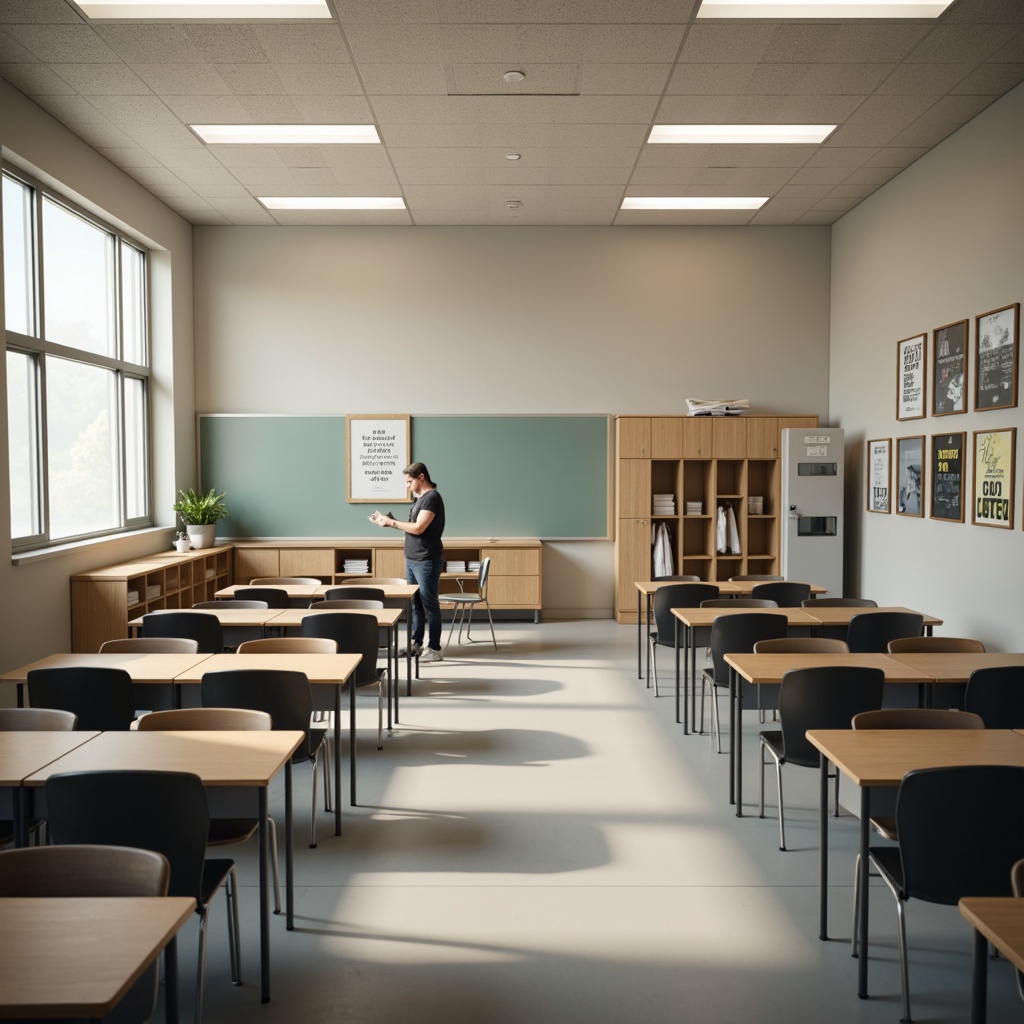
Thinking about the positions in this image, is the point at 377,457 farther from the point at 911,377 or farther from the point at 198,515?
the point at 911,377

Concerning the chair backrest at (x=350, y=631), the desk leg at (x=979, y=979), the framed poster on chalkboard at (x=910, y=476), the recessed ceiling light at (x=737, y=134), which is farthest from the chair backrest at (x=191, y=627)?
the framed poster on chalkboard at (x=910, y=476)

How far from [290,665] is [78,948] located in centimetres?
252

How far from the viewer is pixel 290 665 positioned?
4.28 metres

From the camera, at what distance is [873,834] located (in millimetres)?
4152

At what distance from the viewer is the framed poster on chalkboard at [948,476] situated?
6.89 metres

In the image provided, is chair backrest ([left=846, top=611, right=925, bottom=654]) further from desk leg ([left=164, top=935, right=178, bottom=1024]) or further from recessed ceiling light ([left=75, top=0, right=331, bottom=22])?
recessed ceiling light ([left=75, top=0, right=331, bottom=22])

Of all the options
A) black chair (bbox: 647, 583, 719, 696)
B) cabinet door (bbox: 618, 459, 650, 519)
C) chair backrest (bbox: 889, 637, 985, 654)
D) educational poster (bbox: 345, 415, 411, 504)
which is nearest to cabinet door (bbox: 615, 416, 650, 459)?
cabinet door (bbox: 618, 459, 650, 519)

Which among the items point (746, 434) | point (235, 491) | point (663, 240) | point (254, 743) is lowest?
point (254, 743)

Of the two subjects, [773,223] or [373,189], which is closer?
[373,189]

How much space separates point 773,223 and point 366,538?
5.35 metres

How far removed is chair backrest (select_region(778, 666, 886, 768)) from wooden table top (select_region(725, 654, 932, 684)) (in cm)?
8

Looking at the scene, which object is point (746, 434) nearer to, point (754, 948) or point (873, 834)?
point (873, 834)

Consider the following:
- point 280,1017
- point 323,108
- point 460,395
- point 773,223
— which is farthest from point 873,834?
point 773,223

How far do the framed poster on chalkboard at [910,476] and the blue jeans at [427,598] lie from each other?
3.93 meters
